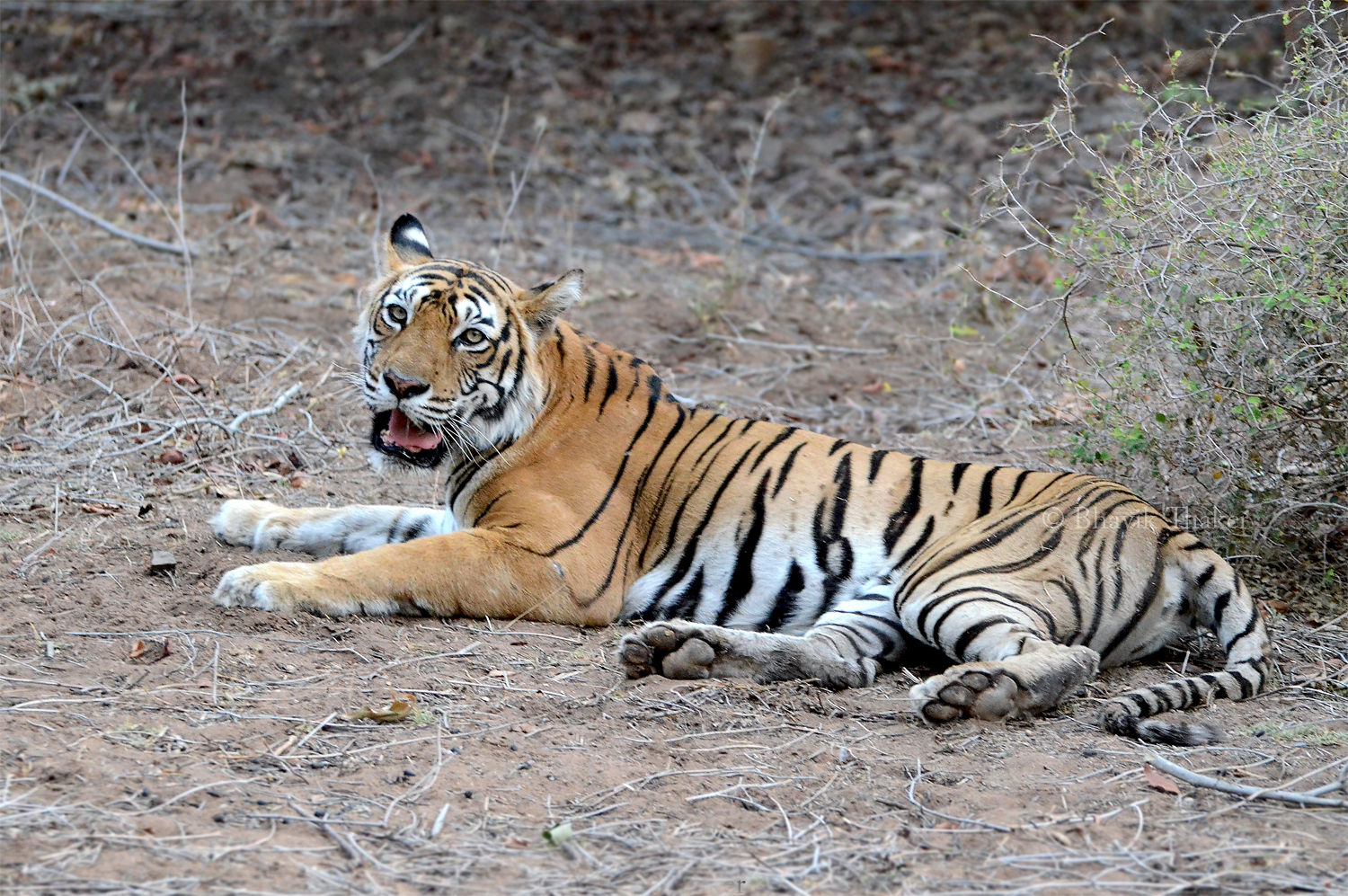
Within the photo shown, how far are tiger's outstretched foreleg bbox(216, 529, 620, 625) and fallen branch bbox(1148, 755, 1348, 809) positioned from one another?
1917mm

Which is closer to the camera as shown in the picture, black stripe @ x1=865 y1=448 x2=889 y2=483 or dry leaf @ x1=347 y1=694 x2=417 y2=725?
dry leaf @ x1=347 y1=694 x2=417 y2=725

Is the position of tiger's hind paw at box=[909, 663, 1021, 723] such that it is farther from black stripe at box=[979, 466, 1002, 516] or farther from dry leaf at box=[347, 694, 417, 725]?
dry leaf at box=[347, 694, 417, 725]

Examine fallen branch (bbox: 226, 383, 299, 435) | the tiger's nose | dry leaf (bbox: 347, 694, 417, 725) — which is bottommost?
dry leaf (bbox: 347, 694, 417, 725)

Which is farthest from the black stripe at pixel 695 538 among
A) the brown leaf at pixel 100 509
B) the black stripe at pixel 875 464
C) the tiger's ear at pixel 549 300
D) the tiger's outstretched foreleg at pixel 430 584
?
the brown leaf at pixel 100 509

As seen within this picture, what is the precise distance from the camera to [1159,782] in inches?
121

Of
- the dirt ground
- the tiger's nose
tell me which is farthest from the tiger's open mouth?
the dirt ground

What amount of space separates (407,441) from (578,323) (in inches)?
134

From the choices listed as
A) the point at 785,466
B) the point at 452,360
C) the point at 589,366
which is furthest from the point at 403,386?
the point at 785,466

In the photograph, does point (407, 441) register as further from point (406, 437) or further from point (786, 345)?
point (786, 345)

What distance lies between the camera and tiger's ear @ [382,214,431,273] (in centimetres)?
493

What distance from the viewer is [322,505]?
5.44 meters

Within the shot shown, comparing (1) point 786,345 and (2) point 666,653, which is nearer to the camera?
(2) point 666,653

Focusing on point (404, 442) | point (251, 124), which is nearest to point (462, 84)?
point (251, 124)

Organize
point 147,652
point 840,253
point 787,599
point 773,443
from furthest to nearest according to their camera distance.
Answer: point 840,253 < point 773,443 < point 787,599 < point 147,652
